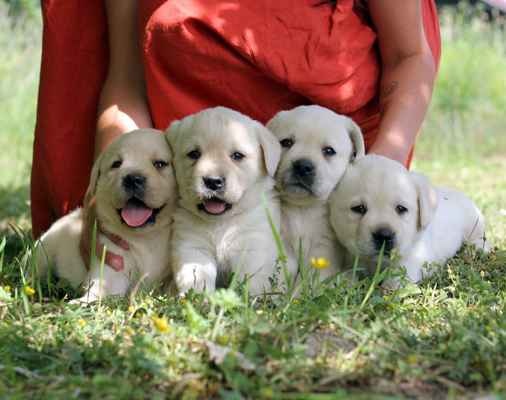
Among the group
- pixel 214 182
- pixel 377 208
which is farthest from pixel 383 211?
pixel 214 182

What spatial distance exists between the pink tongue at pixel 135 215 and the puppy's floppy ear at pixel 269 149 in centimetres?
51

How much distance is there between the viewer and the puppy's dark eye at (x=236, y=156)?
338 centimetres

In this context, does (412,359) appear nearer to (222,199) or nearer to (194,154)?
(222,199)

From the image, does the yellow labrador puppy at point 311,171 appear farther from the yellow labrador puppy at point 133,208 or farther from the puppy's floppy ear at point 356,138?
the yellow labrador puppy at point 133,208

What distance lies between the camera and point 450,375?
245 centimetres

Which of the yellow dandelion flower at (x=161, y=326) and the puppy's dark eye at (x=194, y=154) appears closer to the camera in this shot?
the yellow dandelion flower at (x=161, y=326)

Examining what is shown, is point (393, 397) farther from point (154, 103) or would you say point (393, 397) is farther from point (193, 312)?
point (154, 103)

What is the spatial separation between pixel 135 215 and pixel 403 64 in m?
1.65

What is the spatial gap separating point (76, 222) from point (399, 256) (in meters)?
1.53

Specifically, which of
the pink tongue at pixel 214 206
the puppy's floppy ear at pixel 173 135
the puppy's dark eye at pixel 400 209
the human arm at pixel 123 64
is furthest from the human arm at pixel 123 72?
the puppy's dark eye at pixel 400 209

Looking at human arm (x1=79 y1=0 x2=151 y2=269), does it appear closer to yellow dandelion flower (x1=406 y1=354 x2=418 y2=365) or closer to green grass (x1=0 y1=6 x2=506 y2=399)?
green grass (x1=0 y1=6 x2=506 y2=399)

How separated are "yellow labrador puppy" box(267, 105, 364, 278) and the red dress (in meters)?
0.56

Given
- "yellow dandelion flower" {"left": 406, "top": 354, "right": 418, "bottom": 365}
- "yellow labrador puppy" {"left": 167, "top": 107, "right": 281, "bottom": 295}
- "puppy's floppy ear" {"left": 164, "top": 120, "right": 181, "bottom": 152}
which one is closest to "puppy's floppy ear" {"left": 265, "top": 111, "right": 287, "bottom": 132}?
"yellow labrador puppy" {"left": 167, "top": 107, "right": 281, "bottom": 295}

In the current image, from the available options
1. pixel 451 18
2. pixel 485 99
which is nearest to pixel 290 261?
pixel 485 99
